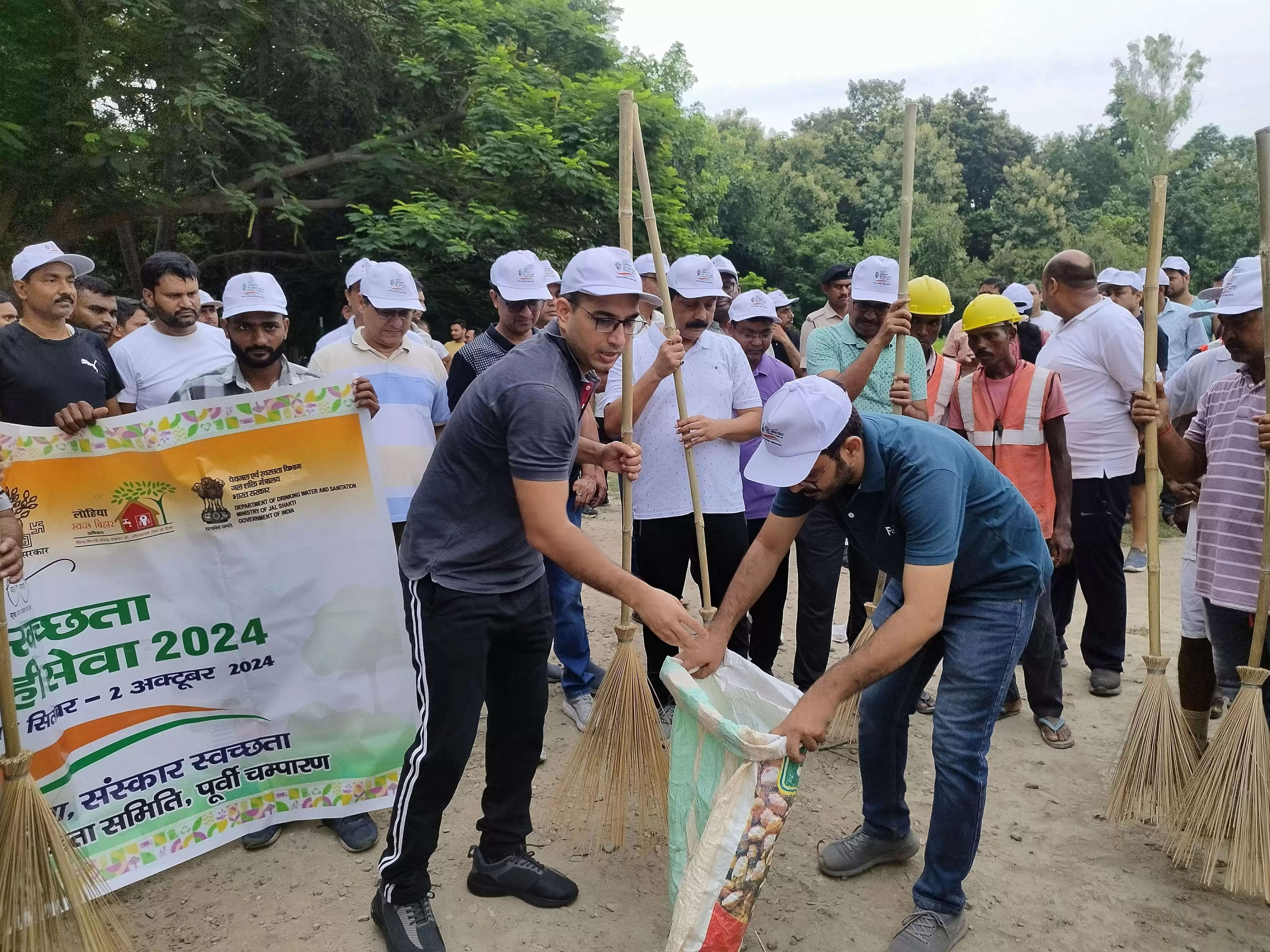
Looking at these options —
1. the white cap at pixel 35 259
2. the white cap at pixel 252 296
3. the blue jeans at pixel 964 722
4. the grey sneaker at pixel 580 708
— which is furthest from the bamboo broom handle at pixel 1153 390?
the white cap at pixel 35 259

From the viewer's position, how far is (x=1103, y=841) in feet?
11.0

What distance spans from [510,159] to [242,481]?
11.9 metres

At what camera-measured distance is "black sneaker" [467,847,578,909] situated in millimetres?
2953

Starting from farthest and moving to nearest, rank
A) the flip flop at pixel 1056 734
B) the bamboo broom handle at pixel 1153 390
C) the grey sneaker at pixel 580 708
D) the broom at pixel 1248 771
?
the grey sneaker at pixel 580 708, the flip flop at pixel 1056 734, the bamboo broom handle at pixel 1153 390, the broom at pixel 1248 771

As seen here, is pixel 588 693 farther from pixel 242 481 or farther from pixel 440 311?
pixel 440 311

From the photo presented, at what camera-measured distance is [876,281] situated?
430 centimetres

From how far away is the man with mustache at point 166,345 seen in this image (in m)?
3.83

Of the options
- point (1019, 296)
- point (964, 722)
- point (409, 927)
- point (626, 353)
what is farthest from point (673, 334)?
point (1019, 296)

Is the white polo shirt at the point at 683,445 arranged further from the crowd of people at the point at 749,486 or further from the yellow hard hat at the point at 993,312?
the yellow hard hat at the point at 993,312

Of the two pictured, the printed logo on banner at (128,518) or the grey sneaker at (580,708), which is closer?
the printed logo on banner at (128,518)

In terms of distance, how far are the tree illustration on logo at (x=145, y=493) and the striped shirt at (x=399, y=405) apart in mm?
755

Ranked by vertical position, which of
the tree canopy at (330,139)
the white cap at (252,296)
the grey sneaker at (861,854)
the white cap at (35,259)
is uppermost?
the tree canopy at (330,139)

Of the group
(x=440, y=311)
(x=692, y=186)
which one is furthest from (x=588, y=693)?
(x=692, y=186)

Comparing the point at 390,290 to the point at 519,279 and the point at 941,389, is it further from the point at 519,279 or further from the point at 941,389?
the point at 941,389
